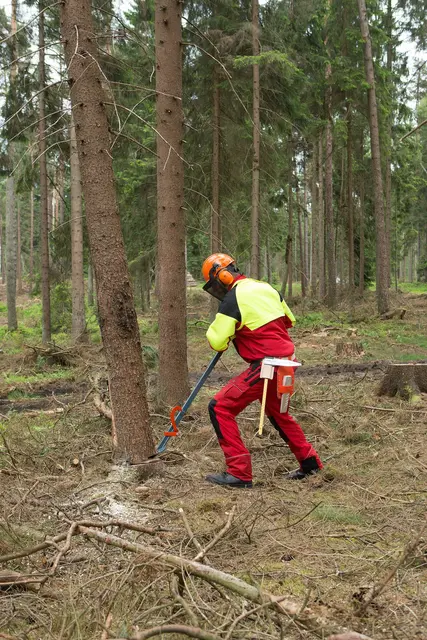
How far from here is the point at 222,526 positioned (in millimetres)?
3801

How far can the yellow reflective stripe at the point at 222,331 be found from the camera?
522cm

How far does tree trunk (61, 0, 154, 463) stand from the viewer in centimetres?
516

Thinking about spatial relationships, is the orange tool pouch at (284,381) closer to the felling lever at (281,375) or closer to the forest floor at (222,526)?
the felling lever at (281,375)

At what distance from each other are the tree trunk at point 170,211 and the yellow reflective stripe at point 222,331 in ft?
7.79

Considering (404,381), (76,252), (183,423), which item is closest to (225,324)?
(183,423)

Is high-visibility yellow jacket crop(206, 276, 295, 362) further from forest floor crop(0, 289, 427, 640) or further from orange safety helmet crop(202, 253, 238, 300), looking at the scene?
forest floor crop(0, 289, 427, 640)

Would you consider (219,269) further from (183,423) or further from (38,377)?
(38,377)

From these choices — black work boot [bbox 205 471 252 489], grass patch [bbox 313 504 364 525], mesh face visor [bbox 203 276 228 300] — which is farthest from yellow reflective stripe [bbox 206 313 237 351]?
grass patch [bbox 313 504 364 525]

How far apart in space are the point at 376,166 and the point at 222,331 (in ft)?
51.0

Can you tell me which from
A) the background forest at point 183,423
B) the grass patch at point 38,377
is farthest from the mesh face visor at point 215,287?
the grass patch at point 38,377

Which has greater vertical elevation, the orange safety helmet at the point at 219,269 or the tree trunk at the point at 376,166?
the tree trunk at the point at 376,166

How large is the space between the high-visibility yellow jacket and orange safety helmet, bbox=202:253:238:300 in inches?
7.9

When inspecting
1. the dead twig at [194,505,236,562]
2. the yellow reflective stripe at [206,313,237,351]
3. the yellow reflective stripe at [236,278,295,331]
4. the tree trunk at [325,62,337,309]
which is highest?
the tree trunk at [325,62,337,309]

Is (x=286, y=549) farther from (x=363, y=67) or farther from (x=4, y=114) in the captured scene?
(x=363, y=67)
